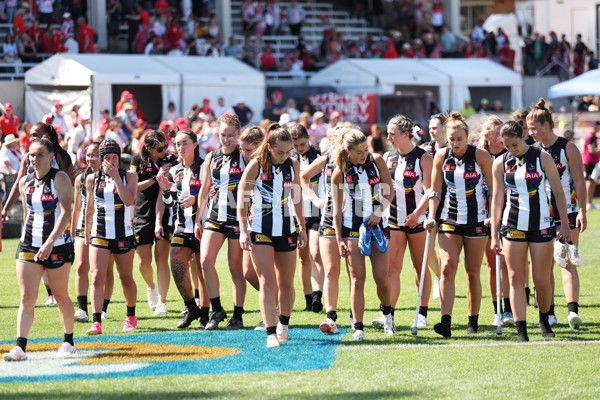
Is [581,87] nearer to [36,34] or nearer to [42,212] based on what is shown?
[36,34]

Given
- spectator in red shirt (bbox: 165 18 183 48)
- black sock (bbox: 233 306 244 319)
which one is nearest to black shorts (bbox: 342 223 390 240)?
black sock (bbox: 233 306 244 319)

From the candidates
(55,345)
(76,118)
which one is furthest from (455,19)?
(55,345)

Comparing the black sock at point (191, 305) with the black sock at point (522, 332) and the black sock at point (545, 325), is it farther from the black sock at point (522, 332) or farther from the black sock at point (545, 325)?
the black sock at point (545, 325)

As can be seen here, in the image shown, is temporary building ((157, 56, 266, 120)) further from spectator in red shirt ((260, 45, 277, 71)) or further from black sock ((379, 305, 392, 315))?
black sock ((379, 305, 392, 315))

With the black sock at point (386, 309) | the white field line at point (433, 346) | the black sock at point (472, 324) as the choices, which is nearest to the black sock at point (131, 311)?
the white field line at point (433, 346)

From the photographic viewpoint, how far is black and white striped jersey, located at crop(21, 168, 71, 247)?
711 cm

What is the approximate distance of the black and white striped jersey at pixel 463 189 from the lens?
7914 millimetres

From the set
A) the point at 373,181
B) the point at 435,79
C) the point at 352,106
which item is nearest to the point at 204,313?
the point at 373,181

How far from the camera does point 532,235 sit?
749cm

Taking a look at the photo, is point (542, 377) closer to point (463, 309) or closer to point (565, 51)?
point (463, 309)

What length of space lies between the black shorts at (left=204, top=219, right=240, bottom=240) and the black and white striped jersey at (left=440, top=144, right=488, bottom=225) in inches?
71.0

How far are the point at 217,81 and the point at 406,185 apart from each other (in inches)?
617

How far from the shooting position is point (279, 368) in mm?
6820

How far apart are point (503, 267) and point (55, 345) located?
13.9 ft
